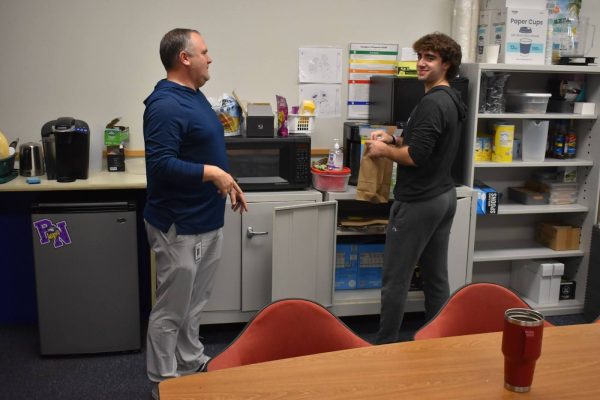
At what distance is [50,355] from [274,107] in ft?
5.87

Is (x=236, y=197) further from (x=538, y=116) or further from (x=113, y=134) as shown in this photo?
(x=538, y=116)

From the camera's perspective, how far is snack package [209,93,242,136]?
133 inches

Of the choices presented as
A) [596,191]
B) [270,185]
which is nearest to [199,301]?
[270,185]

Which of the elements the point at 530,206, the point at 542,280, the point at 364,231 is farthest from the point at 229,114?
the point at 542,280

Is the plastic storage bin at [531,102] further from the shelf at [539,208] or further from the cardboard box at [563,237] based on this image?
the cardboard box at [563,237]

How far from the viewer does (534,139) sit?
12.7 ft

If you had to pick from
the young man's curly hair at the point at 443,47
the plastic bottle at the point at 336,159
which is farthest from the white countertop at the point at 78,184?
the young man's curly hair at the point at 443,47

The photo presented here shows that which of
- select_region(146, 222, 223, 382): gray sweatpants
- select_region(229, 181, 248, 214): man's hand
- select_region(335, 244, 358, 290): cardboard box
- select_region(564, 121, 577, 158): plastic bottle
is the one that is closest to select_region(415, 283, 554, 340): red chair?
select_region(229, 181, 248, 214): man's hand

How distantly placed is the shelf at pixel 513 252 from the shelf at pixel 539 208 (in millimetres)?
266

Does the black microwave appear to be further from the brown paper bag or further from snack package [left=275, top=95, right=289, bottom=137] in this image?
the brown paper bag

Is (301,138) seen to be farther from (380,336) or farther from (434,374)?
(434,374)

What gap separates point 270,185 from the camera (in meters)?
3.45

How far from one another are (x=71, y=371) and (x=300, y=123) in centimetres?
171

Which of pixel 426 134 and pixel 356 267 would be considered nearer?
pixel 426 134
